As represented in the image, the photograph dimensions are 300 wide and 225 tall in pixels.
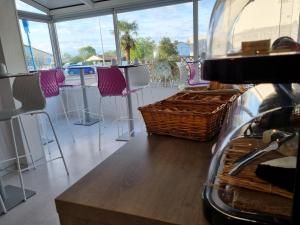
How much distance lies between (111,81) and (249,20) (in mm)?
2503

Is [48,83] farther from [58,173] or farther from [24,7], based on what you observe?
[24,7]

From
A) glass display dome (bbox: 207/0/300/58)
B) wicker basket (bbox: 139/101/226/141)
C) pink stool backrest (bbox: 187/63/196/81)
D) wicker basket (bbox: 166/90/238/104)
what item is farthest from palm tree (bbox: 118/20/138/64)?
glass display dome (bbox: 207/0/300/58)

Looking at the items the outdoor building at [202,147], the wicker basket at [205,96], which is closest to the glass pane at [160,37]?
the outdoor building at [202,147]

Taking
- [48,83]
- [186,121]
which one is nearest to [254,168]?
[186,121]

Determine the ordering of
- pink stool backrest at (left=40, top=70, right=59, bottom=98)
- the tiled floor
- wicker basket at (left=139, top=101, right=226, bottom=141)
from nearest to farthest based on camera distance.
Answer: wicker basket at (left=139, top=101, right=226, bottom=141), the tiled floor, pink stool backrest at (left=40, top=70, right=59, bottom=98)

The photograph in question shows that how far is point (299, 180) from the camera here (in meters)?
0.29

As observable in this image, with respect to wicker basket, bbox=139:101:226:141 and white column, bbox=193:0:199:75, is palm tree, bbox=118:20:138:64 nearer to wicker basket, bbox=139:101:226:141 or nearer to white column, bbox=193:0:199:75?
white column, bbox=193:0:199:75

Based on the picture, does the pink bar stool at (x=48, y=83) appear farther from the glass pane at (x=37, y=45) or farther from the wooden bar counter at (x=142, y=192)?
the wooden bar counter at (x=142, y=192)

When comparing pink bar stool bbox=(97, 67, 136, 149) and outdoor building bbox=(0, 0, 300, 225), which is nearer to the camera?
outdoor building bbox=(0, 0, 300, 225)

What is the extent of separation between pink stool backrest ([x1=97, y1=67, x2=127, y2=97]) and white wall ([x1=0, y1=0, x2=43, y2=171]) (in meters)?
0.92

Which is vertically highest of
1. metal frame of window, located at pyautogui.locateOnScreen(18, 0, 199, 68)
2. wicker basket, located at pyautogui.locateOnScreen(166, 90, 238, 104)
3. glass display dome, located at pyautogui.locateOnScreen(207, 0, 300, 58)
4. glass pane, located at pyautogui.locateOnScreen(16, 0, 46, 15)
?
glass pane, located at pyautogui.locateOnScreen(16, 0, 46, 15)

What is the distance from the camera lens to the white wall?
2497mm

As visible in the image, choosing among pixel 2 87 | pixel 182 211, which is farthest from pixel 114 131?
pixel 182 211

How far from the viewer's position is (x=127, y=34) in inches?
179
